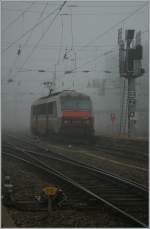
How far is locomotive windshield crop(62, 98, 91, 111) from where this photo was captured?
24.7 meters

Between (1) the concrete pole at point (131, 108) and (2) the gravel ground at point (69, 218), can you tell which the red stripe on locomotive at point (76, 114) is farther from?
(2) the gravel ground at point (69, 218)

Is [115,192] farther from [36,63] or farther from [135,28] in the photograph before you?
[36,63]

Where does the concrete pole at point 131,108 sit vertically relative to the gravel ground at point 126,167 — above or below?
above

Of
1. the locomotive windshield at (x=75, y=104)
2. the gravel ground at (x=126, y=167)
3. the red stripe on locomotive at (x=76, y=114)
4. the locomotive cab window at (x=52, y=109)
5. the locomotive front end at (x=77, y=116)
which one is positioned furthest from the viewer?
the locomotive cab window at (x=52, y=109)

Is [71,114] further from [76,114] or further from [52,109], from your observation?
[52,109]

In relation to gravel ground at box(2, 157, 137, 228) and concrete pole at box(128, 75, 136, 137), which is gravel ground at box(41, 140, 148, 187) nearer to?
gravel ground at box(2, 157, 137, 228)

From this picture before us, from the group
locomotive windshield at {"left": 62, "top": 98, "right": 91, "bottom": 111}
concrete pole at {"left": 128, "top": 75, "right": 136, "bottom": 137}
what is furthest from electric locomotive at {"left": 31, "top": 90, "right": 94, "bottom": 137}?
concrete pole at {"left": 128, "top": 75, "right": 136, "bottom": 137}

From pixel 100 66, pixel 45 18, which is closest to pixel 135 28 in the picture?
pixel 45 18

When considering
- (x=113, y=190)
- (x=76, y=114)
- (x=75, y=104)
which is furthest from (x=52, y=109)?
(x=113, y=190)

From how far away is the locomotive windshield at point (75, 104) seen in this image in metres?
24.7

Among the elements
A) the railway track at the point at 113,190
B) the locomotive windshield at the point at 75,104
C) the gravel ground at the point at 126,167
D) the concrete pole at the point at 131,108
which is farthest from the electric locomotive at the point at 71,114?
the railway track at the point at 113,190

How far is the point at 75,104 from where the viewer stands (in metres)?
24.8

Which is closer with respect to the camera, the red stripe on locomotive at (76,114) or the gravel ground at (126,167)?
the gravel ground at (126,167)

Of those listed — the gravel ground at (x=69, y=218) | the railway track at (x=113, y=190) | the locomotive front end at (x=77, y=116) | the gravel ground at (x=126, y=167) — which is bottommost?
the gravel ground at (x=126, y=167)
